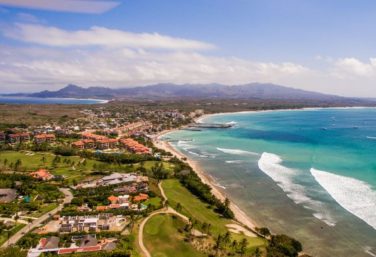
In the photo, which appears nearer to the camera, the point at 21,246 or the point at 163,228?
the point at 21,246

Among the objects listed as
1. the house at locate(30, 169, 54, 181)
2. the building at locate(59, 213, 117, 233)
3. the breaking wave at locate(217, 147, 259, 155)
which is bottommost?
the building at locate(59, 213, 117, 233)

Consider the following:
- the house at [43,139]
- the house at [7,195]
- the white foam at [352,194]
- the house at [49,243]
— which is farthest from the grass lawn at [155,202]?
the house at [43,139]

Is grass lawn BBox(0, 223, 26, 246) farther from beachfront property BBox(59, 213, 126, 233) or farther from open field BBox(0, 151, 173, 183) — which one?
open field BBox(0, 151, 173, 183)

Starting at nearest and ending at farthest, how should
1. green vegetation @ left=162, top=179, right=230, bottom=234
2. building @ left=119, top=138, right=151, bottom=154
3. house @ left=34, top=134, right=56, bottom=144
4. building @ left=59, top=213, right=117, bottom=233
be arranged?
building @ left=59, top=213, right=117, bottom=233
green vegetation @ left=162, top=179, right=230, bottom=234
building @ left=119, top=138, right=151, bottom=154
house @ left=34, top=134, right=56, bottom=144

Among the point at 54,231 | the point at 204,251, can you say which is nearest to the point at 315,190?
the point at 204,251

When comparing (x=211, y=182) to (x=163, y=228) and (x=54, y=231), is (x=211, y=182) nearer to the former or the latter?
(x=163, y=228)

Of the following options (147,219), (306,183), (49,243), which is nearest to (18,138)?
(147,219)

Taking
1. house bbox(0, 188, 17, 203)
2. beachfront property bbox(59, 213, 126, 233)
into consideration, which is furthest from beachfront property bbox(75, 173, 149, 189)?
beachfront property bbox(59, 213, 126, 233)

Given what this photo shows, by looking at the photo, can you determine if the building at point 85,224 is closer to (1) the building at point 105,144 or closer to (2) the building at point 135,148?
(2) the building at point 135,148
